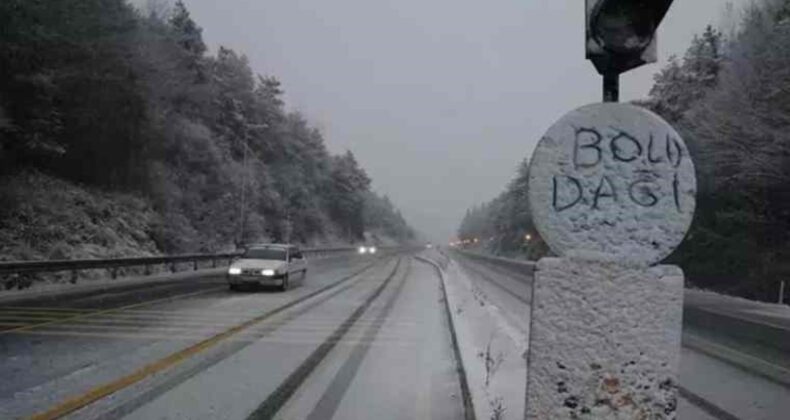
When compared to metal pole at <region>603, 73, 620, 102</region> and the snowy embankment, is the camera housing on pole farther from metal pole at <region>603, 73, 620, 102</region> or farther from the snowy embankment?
the snowy embankment

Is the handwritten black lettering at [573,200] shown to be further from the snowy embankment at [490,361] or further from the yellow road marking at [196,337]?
the yellow road marking at [196,337]

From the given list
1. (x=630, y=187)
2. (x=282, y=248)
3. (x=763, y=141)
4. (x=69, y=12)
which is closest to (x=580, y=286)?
(x=630, y=187)

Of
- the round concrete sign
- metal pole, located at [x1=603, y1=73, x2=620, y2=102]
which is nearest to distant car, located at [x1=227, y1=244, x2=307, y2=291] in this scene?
metal pole, located at [x1=603, y1=73, x2=620, y2=102]

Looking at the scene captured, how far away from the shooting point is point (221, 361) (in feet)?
34.9

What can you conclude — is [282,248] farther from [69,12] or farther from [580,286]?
[580,286]

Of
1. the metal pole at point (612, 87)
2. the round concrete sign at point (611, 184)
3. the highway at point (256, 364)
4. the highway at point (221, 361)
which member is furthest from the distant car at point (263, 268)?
the round concrete sign at point (611, 184)

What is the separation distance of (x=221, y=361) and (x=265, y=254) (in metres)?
17.3

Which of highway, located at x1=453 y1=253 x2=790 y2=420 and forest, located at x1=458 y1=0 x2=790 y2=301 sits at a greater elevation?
forest, located at x1=458 y1=0 x2=790 y2=301

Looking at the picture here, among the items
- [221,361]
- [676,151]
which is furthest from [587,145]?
[221,361]

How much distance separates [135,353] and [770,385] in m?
9.10

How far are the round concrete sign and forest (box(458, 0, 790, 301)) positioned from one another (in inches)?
1154

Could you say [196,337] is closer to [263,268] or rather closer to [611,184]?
[611,184]

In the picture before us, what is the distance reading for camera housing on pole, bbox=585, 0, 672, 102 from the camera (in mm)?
3133

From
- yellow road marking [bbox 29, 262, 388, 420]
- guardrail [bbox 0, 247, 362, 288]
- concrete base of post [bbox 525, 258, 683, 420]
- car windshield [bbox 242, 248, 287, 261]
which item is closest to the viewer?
concrete base of post [bbox 525, 258, 683, 420]
